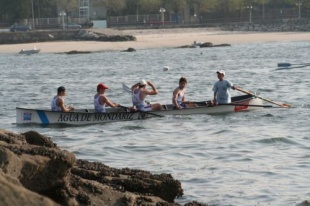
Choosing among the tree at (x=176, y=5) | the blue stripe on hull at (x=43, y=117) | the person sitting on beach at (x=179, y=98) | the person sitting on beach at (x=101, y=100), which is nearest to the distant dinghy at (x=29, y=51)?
the tree at (x=176, y=5)

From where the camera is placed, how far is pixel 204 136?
65.5 ft

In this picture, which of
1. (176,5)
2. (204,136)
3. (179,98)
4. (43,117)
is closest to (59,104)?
(43,117)

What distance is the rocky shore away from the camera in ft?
21.6

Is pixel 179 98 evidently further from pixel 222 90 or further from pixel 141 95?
pixel 222 90

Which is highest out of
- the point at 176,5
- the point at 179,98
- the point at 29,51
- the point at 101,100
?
the point at 176,5

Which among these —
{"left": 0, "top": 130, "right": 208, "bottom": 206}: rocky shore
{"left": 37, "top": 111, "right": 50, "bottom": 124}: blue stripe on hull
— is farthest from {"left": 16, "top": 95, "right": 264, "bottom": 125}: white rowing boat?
{"left": 0, "top": 130, "right": 208, "bottom": 206}: rocky shore

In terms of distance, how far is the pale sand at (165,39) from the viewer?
249ft

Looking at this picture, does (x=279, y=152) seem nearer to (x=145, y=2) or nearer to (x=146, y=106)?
(x=146, y=106)

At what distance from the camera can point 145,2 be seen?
108 metres

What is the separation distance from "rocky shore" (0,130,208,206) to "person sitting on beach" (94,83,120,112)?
430 inches

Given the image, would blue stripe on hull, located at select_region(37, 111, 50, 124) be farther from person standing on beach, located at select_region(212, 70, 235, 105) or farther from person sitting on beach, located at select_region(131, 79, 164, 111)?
person standing on beach, located at select_region(212, 70, 235, 105)

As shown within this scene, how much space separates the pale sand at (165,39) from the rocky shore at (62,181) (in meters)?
63.7

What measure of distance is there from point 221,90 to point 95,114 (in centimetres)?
396

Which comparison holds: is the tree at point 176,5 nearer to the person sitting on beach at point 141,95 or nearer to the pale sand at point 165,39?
the pale sand at point 165,39
